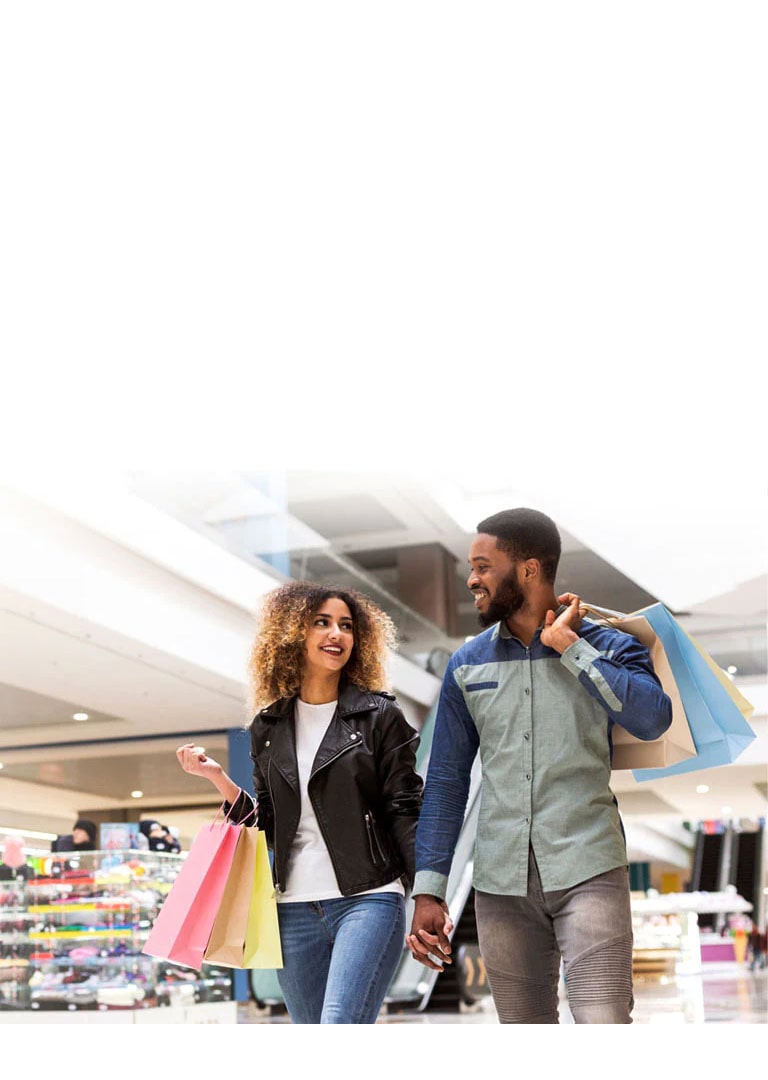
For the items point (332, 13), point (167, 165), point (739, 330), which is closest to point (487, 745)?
point (332, 13)

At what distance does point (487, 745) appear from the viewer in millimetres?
2836

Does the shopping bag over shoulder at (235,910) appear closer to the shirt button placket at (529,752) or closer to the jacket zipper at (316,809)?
the jacket zipper at (316,809)

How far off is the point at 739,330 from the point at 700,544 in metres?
3.93

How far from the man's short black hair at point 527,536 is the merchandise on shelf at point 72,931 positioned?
6.54 m

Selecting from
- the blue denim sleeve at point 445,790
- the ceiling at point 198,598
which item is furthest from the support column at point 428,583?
the blue denim sleeve at point 445,790

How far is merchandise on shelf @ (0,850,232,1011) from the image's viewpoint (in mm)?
8656

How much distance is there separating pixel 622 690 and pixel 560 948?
0.56 m

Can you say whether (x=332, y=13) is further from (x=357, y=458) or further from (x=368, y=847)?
(x=357, y=458)

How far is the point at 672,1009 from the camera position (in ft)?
38.1

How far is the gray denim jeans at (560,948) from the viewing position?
101 inches

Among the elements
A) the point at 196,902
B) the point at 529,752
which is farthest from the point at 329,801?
the point at 529,752

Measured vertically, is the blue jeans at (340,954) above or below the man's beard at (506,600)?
below

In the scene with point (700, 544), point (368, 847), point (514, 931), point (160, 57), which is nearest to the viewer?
point (514, 931)

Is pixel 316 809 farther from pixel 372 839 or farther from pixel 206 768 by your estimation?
pixel 206 768
